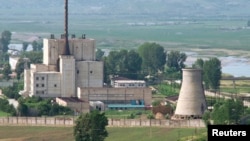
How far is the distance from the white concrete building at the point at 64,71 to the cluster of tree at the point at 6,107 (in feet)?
10.2

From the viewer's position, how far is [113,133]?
139ft

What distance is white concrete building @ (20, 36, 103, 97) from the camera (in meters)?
55.5

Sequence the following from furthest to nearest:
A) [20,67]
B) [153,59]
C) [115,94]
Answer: [153,59]
[20,67]
[115,94]

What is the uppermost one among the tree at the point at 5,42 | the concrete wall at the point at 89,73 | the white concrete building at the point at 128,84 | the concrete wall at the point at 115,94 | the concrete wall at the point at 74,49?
the tree at the point at 5,42

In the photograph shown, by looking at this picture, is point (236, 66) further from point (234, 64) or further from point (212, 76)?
point (212, 76)

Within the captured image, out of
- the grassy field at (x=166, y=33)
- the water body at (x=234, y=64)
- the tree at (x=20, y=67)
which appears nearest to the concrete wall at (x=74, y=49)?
the tree at (x=20, y=67)

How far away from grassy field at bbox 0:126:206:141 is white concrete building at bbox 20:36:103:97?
10.7 metres

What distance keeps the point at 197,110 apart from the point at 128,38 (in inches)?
3244

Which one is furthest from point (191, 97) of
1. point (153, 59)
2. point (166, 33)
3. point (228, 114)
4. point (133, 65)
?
point (166, 33)

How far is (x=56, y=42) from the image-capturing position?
57281 mm

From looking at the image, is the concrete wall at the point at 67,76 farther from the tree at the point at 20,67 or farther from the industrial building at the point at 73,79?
the tree at the point at 20,67

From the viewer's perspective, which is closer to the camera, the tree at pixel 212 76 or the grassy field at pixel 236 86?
the grassy field at pixel 236 86

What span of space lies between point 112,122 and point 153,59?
26458 millimetres

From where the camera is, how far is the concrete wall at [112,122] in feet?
147
